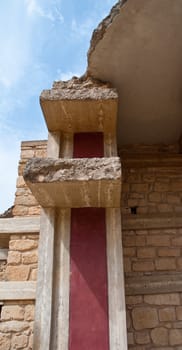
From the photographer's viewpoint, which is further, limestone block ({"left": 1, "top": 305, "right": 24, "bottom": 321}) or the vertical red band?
limestone block ({"left": 1, "top": 305, "right": 24, "bottom": 321})

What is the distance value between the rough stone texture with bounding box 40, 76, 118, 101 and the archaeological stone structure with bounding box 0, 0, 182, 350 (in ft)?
0.03

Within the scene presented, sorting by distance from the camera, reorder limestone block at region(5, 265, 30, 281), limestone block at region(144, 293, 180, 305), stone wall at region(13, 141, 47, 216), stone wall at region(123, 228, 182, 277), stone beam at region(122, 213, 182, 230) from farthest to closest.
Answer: stone beam at region(122, 213, 182, 230), stone wall at region(123, 228, 182, 277), limestone block at region(144, 293, 180, 305), stone wall at region(13, 141, 47, 216), limestone block at region(5, 265, 30, 281)

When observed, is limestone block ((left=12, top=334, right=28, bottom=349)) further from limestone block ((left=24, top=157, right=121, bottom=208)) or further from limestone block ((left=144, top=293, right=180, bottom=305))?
limestone block ((left=144, top=293, right=180, bottom=305))

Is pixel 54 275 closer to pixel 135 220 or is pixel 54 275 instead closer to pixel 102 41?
pixel 135 220

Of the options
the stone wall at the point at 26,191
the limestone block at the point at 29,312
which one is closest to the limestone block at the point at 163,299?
the limestone block at the point at 29,312

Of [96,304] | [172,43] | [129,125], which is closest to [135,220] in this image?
[129,125]

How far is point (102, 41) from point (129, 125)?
4.29 feet

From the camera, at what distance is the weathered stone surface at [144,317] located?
3203mm

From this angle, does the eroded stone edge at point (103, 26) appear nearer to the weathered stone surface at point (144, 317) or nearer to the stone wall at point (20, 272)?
the stone wall at point (20, 272)

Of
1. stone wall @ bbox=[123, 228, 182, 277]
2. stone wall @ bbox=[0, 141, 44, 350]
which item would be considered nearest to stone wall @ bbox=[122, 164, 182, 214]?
stone wall @ bbox=[123, 228, 182, 277]

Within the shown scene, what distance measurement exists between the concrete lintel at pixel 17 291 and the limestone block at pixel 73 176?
0.81 metres

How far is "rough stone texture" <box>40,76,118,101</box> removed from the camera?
2.94 m

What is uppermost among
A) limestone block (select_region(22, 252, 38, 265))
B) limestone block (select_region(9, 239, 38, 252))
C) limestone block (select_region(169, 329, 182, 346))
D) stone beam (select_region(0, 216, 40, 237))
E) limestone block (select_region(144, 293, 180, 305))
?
stone beam (select_region(0, 216, 40, 237))

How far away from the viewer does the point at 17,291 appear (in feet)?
8.65
